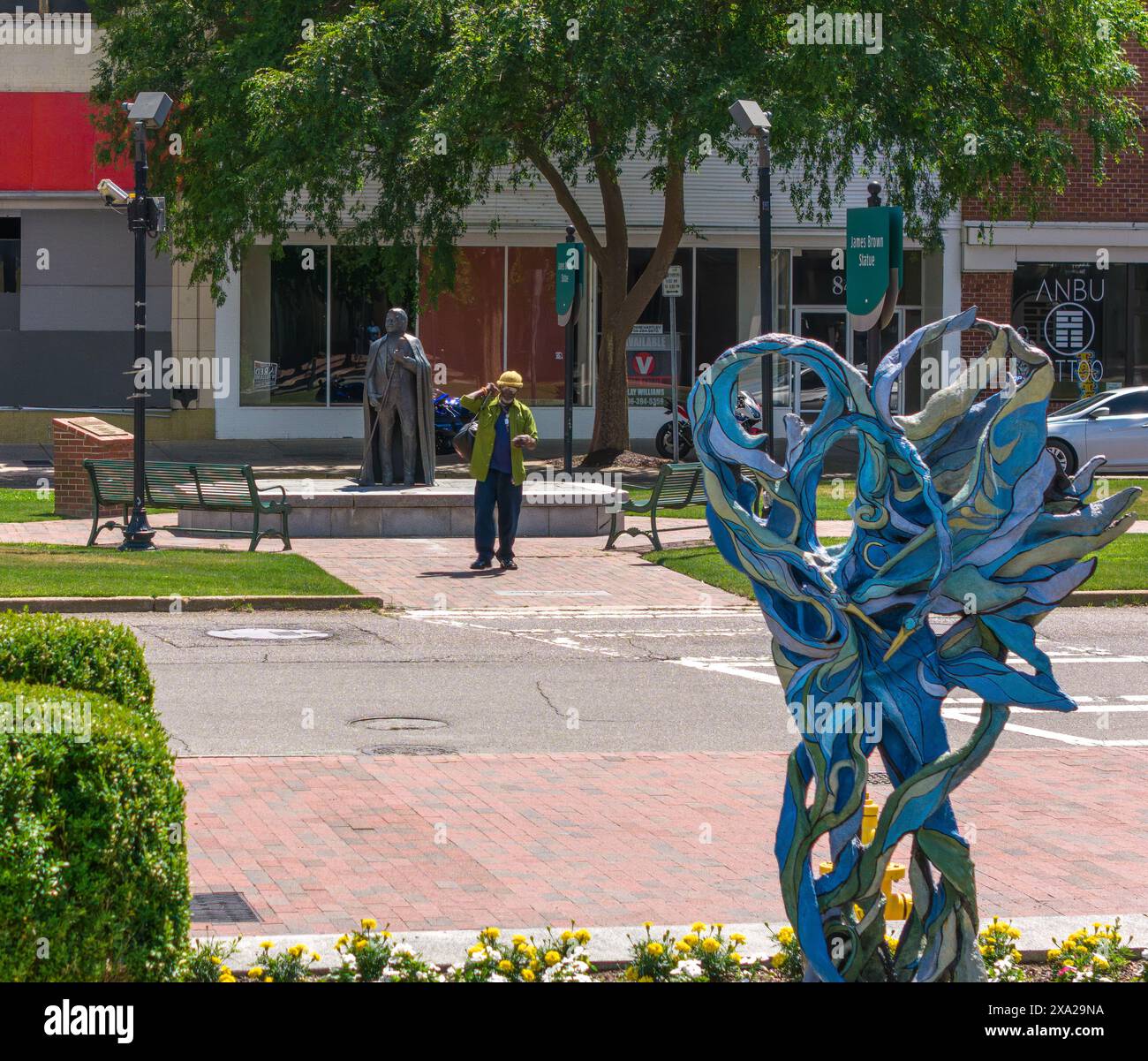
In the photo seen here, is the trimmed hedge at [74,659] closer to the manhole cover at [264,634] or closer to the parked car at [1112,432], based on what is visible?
the manhole cover at [264,634]

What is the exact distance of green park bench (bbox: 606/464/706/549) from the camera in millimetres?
19812

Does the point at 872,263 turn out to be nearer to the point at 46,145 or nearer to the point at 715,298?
the point at 715,298

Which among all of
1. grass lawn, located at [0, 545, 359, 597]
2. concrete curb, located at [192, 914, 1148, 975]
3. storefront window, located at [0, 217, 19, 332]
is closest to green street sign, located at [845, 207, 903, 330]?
grass lawn, located at [0, 545, 359, 597]

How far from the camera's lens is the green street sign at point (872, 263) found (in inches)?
666

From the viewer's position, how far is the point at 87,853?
15.5 ft

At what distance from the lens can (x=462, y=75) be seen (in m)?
24.7

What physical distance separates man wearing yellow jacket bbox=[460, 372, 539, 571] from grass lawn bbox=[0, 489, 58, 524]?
6.37m

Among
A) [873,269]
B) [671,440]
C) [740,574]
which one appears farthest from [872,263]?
[671,440]

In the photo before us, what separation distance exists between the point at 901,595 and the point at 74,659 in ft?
9.49

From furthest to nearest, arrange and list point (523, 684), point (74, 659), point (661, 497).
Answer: point (661, 497), point (523, 684), point (74, 659)

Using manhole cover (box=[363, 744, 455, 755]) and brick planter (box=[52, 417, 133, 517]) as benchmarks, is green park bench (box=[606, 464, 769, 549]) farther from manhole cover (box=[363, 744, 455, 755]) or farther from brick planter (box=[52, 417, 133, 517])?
manhole cover (box=[363, 744, 455, 755])

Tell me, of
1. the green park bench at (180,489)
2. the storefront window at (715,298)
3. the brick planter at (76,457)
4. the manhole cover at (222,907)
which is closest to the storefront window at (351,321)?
the storefront window at (715,298)

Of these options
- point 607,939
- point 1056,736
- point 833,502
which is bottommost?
point 1056,736

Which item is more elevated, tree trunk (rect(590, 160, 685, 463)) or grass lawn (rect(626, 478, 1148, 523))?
tree trunk (rect(590, 160, 685, 463))
